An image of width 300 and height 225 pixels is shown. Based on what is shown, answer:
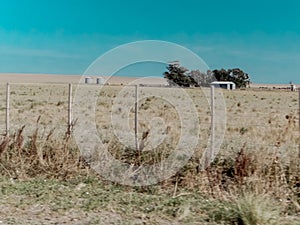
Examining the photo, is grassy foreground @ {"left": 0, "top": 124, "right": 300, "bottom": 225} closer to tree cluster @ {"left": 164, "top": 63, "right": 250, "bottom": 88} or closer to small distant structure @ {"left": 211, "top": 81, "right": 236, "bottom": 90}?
tree cluster @ {"left": 164, "top": 63, "right": 250, "bottom": 88}

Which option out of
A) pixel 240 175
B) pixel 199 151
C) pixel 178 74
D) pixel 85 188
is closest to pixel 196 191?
pixel 240 175

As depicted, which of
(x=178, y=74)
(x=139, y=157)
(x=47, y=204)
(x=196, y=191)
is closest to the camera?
(x=47, y=204)

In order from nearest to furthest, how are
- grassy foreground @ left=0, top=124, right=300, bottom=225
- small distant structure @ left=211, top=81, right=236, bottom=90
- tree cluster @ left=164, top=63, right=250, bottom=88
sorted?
grassy foreground @ left=0, top=124, right=300, bottom=225 → tree cluster @ left=164, top=63, right=250, bottom=88 → small distant structure @ left=211, top=81, right=236, bottom=90

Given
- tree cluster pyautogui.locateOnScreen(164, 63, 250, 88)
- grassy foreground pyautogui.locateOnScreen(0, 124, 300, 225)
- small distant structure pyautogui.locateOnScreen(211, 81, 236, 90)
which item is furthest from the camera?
small distant structure pyautogui.locateOnScreen(211, 81, 236, 90)

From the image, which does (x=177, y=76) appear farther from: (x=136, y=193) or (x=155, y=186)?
(x=136, y=193)

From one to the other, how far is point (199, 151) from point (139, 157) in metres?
1.19

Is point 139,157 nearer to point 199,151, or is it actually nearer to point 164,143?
point 164,143

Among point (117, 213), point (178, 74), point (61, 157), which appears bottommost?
point (117, 213)

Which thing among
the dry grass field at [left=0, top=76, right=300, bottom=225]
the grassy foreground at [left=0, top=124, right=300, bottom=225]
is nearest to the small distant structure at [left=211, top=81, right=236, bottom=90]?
the dry grass field at [left=0, top=76, right=300, bottom=225]

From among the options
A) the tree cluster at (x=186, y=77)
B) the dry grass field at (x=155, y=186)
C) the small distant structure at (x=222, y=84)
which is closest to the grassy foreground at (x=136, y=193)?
the dry grass field at (x=155, y=186)

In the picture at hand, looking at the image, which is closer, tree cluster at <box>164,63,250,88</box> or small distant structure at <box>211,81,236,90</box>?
tree cluster at <box>164,63,250,88</box>

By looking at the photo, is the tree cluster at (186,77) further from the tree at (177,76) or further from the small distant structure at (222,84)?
the small distant structure at (222,84)

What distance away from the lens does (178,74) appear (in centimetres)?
896

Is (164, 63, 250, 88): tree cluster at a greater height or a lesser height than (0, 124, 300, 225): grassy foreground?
greater
